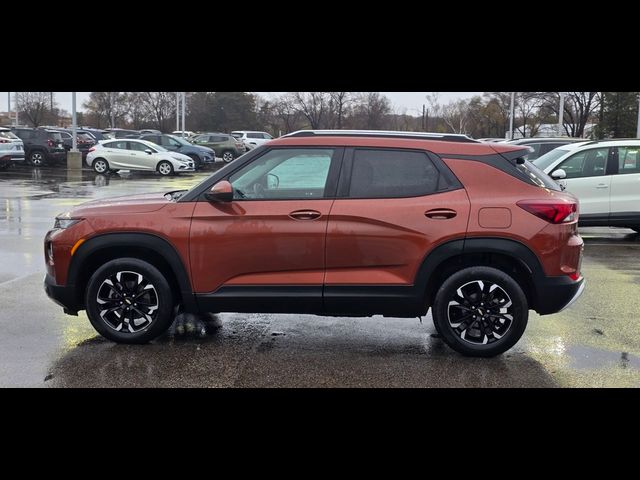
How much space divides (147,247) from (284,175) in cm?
129

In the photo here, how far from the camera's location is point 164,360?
204 inches

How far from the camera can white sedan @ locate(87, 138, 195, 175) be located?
27.3m

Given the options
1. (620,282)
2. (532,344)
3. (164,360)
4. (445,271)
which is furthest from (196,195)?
(620,282)

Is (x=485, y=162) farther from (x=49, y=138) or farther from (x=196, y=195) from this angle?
(x=49, y=138)

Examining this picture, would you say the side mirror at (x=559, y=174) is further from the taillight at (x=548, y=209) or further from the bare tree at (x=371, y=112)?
the bare tree at (x=371, y=112)

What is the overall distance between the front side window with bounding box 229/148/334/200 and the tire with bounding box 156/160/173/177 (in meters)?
22.7

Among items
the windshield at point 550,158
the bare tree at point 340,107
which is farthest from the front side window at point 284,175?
the bare tree at point 340,107

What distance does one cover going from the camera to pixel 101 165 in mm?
27641

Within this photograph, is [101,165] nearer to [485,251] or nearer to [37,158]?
[37,158]

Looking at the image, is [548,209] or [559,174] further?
[559,174]

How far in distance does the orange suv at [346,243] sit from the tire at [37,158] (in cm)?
2711

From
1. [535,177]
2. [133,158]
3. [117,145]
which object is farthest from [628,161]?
[117,145]

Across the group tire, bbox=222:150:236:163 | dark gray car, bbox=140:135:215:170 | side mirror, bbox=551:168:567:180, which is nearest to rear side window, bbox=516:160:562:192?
side mirror, bbox=551:168:567:180

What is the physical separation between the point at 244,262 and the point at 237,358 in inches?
31.0
